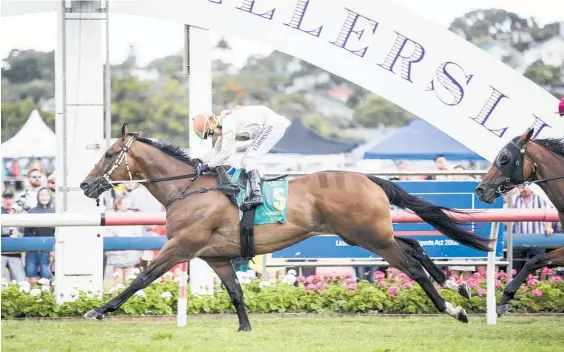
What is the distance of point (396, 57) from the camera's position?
991 centimetres

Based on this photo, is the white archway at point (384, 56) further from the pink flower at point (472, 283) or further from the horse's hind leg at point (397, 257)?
the horse's hind leg at point (397, 257)

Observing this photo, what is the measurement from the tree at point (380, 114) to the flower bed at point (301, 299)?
40.0 m

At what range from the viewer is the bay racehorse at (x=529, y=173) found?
8.07 metres

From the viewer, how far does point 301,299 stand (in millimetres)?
9883

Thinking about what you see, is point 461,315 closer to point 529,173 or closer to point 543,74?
point 529,173

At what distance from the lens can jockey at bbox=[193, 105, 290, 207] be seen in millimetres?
8180

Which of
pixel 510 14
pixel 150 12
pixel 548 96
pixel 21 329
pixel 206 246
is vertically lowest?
pixel 21 329

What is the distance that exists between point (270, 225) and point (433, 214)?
1.46 m

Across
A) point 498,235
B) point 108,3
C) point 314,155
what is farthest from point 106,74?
point 314,155

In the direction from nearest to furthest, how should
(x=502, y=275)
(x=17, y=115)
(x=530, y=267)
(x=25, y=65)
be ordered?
(x=530, y=267) → (x=502, y=275) → (x=17, y=115) → (x=25, y=65)

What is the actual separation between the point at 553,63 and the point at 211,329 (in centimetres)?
3572

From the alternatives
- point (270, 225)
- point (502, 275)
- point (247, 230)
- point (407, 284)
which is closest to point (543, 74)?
point (502, 275)

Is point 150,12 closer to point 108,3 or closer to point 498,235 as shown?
point 108,3

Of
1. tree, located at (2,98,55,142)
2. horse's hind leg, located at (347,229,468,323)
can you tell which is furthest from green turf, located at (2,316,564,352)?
tree, located at (2,98,55,142)
